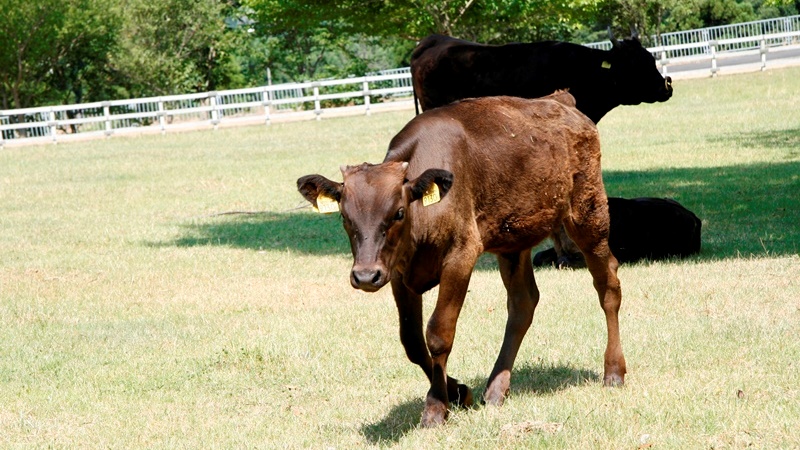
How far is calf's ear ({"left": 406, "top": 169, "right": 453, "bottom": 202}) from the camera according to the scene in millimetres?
6043

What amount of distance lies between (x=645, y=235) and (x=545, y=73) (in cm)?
315

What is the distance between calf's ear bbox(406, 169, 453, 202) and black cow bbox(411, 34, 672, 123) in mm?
8084

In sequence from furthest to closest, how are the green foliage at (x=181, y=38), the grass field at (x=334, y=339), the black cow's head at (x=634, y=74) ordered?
the green foliage at (x=181, y=38), the black cow's head at (x=634, y=74), the grass field at (x=334, y=339)

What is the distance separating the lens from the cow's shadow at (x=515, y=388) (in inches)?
258

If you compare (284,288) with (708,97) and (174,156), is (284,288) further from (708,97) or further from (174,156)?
(708,97)

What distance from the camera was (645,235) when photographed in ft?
38.5

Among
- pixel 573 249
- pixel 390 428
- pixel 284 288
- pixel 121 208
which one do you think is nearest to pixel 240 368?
pixel 390 428

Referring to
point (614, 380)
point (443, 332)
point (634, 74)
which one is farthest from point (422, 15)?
point (443, 332)

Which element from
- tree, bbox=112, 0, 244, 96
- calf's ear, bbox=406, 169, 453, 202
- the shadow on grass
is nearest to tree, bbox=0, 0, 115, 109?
tree, bbox=112, 0, 244, 96

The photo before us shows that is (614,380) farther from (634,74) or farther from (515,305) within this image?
(634,74)

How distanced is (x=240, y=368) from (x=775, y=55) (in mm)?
42851

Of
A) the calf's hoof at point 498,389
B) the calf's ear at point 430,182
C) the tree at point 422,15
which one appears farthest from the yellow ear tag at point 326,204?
the tree at point 422,15

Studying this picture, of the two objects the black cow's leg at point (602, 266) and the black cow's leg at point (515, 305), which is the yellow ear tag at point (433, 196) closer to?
the black cow's leg at point (515, 305)

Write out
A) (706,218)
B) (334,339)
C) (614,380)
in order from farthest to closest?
(706,218)
(334,339)
(614,380)
